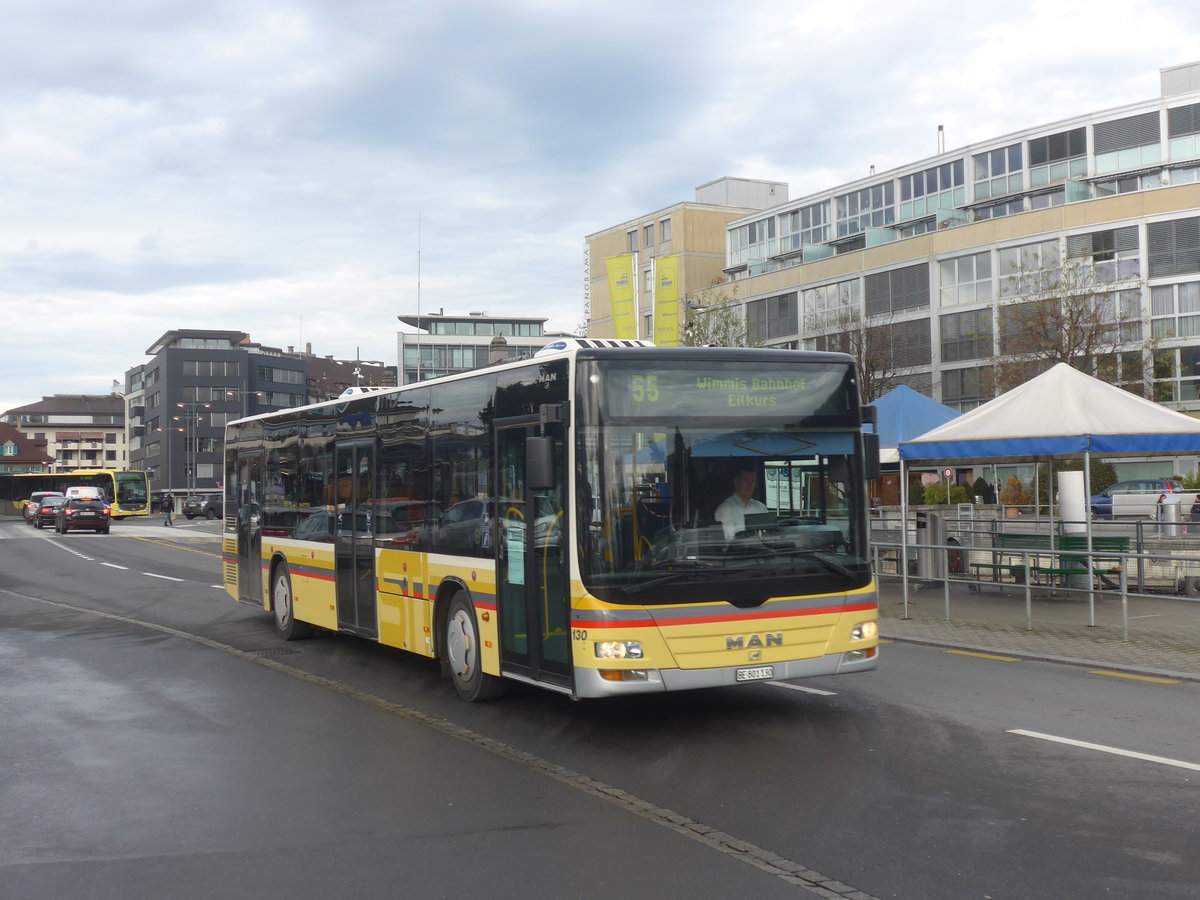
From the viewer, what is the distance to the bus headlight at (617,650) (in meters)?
7.89

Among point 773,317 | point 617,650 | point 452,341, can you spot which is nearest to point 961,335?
point 773,317

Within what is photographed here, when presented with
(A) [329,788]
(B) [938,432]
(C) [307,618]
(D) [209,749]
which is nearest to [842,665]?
A: (A) [329,788]

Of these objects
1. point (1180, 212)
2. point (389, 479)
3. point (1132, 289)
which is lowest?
point (389, 479)

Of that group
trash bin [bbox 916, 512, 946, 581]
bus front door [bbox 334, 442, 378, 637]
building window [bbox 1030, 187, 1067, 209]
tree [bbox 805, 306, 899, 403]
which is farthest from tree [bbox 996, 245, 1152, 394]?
bus front door [bbox 334, 442, 378, 637]

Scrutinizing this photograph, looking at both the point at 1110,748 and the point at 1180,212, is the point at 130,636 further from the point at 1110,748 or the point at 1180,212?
the point at 1180,212

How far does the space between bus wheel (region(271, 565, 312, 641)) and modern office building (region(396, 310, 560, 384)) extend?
106 metres

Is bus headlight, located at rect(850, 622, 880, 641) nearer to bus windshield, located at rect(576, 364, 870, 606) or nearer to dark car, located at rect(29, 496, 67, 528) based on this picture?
bus windshield, located at rect(576, 364, 870, 606)

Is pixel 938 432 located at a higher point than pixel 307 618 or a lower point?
higher

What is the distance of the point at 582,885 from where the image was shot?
523cm

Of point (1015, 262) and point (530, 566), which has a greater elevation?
point (1015, 262)

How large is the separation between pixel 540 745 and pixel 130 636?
333 inches

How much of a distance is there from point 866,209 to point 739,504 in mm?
64084

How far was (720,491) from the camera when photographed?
8141mm

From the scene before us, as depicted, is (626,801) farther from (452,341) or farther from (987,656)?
(452,341)
